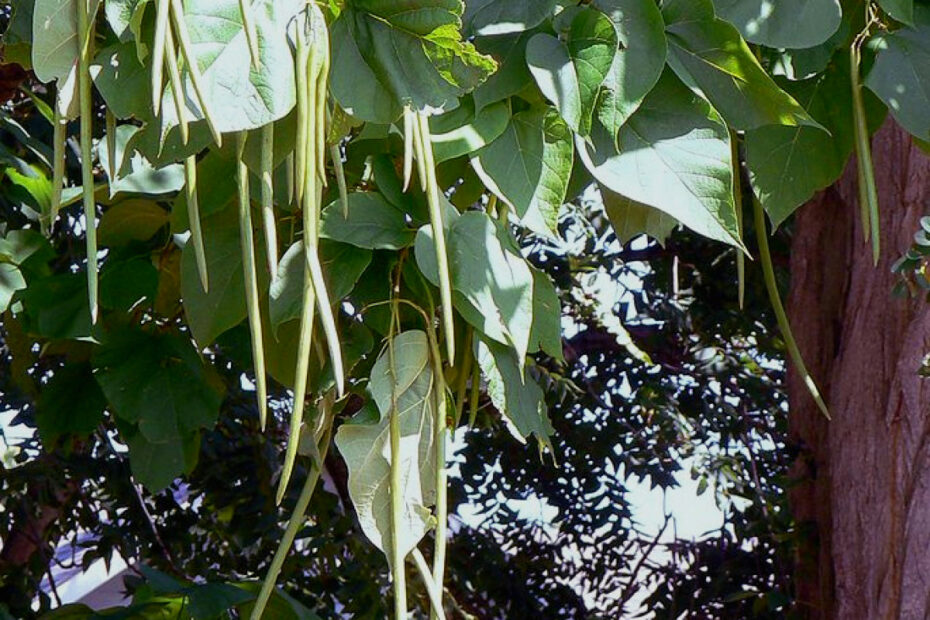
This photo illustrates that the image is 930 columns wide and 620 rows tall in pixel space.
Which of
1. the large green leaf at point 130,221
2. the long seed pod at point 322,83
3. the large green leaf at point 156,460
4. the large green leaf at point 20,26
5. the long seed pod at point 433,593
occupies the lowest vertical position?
the long seed pod at point 433,593

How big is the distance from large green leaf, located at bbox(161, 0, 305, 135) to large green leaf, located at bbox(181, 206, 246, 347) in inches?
7.9

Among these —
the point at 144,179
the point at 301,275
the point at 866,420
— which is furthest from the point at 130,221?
the point at 866,420

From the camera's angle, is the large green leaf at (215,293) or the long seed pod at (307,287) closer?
the long seed pod at (307,287)

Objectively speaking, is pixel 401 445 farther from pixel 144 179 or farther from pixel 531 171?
pixel 144 179

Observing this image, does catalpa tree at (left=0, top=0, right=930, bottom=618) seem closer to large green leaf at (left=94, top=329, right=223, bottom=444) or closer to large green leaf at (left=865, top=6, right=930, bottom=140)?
large green leaf at (left=865, top=6, right=930, bottom=140)

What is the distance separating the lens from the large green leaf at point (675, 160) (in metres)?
0.51

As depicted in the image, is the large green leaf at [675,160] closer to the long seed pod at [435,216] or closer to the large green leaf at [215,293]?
the long seed pod at [435,216]

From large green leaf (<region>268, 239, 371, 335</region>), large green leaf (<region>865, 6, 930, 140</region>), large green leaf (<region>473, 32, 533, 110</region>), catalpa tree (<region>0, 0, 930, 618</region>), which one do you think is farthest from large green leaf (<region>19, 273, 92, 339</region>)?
large green leaf (<region>865, 6, 930, 140</region>)

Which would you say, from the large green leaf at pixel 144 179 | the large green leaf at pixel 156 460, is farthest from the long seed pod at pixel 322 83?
the large green leaf at pixel 156 460

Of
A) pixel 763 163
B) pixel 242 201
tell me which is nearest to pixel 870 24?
pixel 763 163

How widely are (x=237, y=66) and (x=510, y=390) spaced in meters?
0.21

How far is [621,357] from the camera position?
6.99 ft

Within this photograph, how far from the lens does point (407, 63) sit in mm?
499

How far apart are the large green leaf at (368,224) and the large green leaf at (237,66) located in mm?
128
